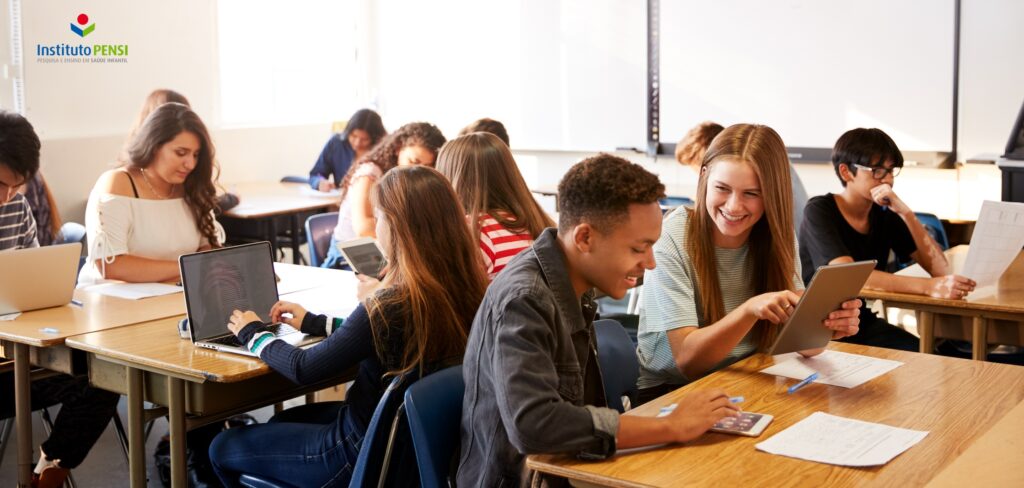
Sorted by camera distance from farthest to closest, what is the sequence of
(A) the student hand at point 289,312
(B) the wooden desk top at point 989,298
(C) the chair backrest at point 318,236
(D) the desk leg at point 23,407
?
(C) the chair backrest at point 318,236 < (B) the wooden desk top at point 989,298 < (D) the desk leg at point 23,407 < (A) the student hand at point 289,312

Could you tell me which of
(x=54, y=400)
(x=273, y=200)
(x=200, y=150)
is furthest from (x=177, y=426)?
(x=273, y=200)

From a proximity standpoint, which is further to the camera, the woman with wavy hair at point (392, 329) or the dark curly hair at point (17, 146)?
the dark curly hair at point (17, 146)

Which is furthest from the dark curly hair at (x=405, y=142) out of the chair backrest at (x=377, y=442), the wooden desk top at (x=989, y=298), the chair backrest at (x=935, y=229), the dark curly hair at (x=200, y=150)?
the chair backrest at (x=377, y=442)

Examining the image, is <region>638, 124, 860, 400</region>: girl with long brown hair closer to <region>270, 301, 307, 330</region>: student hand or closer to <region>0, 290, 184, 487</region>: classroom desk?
<region>270, 301, 307, 330</region>: student hand

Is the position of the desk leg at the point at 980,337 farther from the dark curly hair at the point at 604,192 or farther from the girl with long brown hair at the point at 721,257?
the dark curly hair at the point at 604,192

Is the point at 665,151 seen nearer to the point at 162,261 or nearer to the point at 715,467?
the point at 162,261

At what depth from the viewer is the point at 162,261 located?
3605 millimetres

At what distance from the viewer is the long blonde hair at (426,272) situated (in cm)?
239

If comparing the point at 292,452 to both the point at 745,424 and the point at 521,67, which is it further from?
the point at 521,67

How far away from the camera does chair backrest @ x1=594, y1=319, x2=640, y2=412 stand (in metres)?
2.35

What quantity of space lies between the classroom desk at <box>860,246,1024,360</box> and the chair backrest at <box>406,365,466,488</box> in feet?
6.03

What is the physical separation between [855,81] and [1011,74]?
851 mm

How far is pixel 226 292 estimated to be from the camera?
2766 mm

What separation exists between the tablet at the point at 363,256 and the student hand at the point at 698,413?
1.50m
